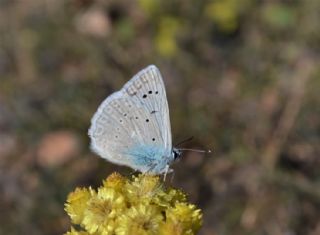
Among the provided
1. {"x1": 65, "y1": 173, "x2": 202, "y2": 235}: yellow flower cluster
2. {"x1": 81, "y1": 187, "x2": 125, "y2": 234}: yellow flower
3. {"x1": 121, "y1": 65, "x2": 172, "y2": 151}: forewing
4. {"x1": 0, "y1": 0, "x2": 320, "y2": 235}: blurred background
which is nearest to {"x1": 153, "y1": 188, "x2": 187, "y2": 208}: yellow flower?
{"x1": 65, "y1": 173, "x2": 202, "y2": 235}: yellow flower cluster

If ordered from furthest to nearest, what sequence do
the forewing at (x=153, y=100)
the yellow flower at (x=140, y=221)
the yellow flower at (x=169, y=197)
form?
the forewing at (x=153, y=100)
the yellow flower at (x=169, y=197)
the yellow flower at (x=140, y=221)

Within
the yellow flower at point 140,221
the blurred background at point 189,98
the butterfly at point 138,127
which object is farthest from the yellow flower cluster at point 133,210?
the blurred background at point 189,98

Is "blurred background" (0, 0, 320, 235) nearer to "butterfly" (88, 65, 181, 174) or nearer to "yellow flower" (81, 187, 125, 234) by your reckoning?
"butterfly" (88, 65, 181, 174)

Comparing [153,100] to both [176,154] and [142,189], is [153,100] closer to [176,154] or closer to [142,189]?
[176,154]

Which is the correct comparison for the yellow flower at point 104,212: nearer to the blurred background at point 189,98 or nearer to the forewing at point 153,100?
the forewing at point 153,100

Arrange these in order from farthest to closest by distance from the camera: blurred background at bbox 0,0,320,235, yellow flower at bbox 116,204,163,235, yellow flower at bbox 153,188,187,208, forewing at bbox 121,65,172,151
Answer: blurred background at bbox 0,0,320,235
forewing at bbox 121,65,172,151
yellow flower at bbox 153,188,187,208
yellow flower at bbox 116,204,163,235
